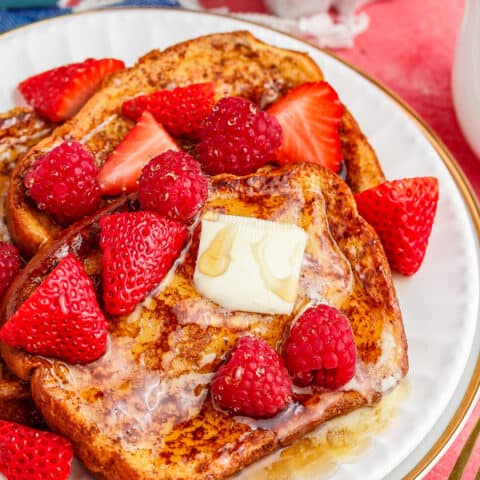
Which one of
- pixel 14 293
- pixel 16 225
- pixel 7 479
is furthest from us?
pixel 16 225

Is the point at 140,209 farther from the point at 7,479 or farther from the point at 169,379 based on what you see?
the point at 7,479

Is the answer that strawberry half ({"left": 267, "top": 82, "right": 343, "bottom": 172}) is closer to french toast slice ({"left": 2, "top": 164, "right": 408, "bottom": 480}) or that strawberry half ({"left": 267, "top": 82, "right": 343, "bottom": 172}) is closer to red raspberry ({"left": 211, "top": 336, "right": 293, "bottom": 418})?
french toast slice ({"left": 2, "top": 164, "right": 408, "bottom": 480})

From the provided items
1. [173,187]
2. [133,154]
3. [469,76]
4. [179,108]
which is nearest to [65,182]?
[133,154]

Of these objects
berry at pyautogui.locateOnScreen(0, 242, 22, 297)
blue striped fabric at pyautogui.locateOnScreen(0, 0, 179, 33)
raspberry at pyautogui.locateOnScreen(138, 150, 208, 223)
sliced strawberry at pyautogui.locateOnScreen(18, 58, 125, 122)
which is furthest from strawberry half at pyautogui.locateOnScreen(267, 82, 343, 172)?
blue striped fabric at pyautogui.locateOnScreen(0, 0, 179, 33)

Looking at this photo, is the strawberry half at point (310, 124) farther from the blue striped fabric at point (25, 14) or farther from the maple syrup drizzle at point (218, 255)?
the blue striped fabric at point (25, 14)

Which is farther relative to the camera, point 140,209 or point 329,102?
point 329,102

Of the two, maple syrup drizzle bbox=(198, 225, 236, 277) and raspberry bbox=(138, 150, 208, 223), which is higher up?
raspberry bbox=(138, 150, 208, 223)

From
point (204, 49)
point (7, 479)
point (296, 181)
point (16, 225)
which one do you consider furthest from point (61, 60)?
point (7, 479)
